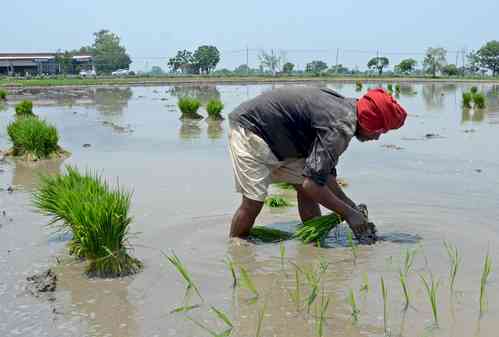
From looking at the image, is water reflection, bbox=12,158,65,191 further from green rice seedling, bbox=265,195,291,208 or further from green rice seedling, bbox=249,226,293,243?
green rice seedling, bbox=249,226,293,243

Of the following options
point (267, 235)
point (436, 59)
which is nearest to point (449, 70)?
point (436, 59)

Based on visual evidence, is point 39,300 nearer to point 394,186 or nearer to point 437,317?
point 437,317

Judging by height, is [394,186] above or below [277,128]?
below

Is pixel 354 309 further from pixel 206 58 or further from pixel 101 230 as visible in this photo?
pixel 206 58

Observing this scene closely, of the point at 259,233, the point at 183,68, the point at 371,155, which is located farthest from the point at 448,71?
the point at 259,233

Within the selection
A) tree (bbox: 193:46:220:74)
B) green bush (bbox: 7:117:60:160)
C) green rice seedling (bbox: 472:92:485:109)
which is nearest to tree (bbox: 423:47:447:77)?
tree (bbox: 193:46:220:74)

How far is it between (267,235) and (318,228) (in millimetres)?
429

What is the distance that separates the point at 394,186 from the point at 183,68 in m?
79.8

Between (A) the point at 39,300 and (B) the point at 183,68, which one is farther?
(B) the point at 183,68

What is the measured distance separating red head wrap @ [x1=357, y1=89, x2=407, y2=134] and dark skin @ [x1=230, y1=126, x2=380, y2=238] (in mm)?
66

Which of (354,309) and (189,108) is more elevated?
(189,108)

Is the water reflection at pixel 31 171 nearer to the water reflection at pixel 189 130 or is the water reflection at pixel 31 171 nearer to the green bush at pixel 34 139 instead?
the green bush at pixel 34 139

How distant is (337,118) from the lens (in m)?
3.76

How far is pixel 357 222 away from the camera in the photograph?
4.06m
